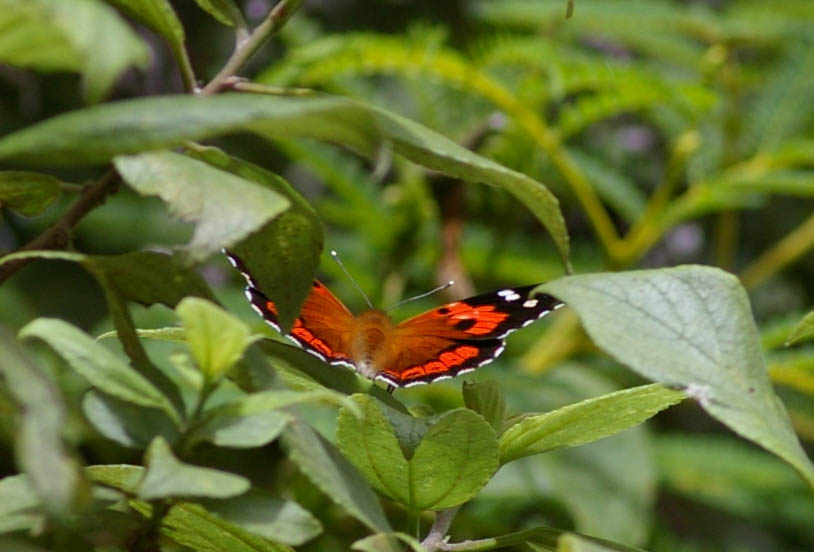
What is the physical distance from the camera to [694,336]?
356mm

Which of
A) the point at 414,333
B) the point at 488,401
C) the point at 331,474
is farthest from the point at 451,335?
the point at 331,474

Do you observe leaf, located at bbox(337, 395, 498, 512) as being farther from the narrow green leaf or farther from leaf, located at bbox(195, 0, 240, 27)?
leaf, located at bbox(195, 0, 240, 27)

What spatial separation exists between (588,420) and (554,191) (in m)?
1.25

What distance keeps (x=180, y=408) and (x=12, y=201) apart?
123mm

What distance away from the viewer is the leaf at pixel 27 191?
1.36 ft

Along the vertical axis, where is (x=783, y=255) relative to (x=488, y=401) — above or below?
below

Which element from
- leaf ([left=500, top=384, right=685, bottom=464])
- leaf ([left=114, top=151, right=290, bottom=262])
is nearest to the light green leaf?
leaf ([left=114, top=151, right=290, bottom=262])

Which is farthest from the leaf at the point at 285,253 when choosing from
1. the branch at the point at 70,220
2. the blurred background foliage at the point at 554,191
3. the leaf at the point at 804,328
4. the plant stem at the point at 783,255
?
the plant stem at the point at 783,255

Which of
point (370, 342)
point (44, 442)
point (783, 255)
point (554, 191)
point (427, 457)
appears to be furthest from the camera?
point (554, 191)

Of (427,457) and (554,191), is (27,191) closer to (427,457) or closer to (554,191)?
(427,457)

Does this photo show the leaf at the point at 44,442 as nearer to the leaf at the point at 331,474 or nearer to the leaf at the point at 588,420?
the leaf at the point at 331,474

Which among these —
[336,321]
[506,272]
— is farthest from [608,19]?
[336,321]

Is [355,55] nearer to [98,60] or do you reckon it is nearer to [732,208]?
[732,208]

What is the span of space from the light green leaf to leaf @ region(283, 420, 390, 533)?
0.03 m
